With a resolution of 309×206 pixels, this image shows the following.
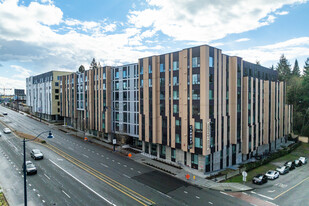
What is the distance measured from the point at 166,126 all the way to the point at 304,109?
66.1m

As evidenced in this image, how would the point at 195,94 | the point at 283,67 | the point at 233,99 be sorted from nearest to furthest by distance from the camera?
the point at 195,94 < the point at 233,99 < the point at 283,67

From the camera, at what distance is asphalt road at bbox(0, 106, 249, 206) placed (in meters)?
25.1

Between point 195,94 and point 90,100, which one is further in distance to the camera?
point 90,100

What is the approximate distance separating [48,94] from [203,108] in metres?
81.0

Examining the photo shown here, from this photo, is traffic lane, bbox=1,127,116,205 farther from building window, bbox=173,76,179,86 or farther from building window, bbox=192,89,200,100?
building window, bbox=173,76,179,86

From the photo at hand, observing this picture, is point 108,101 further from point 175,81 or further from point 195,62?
point 195,62

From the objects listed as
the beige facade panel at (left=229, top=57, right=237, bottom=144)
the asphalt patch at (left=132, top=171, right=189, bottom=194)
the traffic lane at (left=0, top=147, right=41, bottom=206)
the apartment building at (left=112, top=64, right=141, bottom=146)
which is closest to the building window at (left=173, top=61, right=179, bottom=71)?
the beige facade panel at (left=229, top=57, right=237, bottom=144)

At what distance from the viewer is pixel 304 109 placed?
75.1 metres

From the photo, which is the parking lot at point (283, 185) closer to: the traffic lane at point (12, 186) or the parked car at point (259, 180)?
the parked car at point (259, 180)

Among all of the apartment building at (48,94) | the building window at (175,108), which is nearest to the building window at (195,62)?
the building window at (175,108)

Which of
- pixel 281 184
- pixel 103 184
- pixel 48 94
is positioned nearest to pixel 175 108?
pixel 103 184

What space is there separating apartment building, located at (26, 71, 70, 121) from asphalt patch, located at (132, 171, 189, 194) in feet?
223

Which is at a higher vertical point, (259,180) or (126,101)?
(126,101)

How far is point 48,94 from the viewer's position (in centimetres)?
8975
